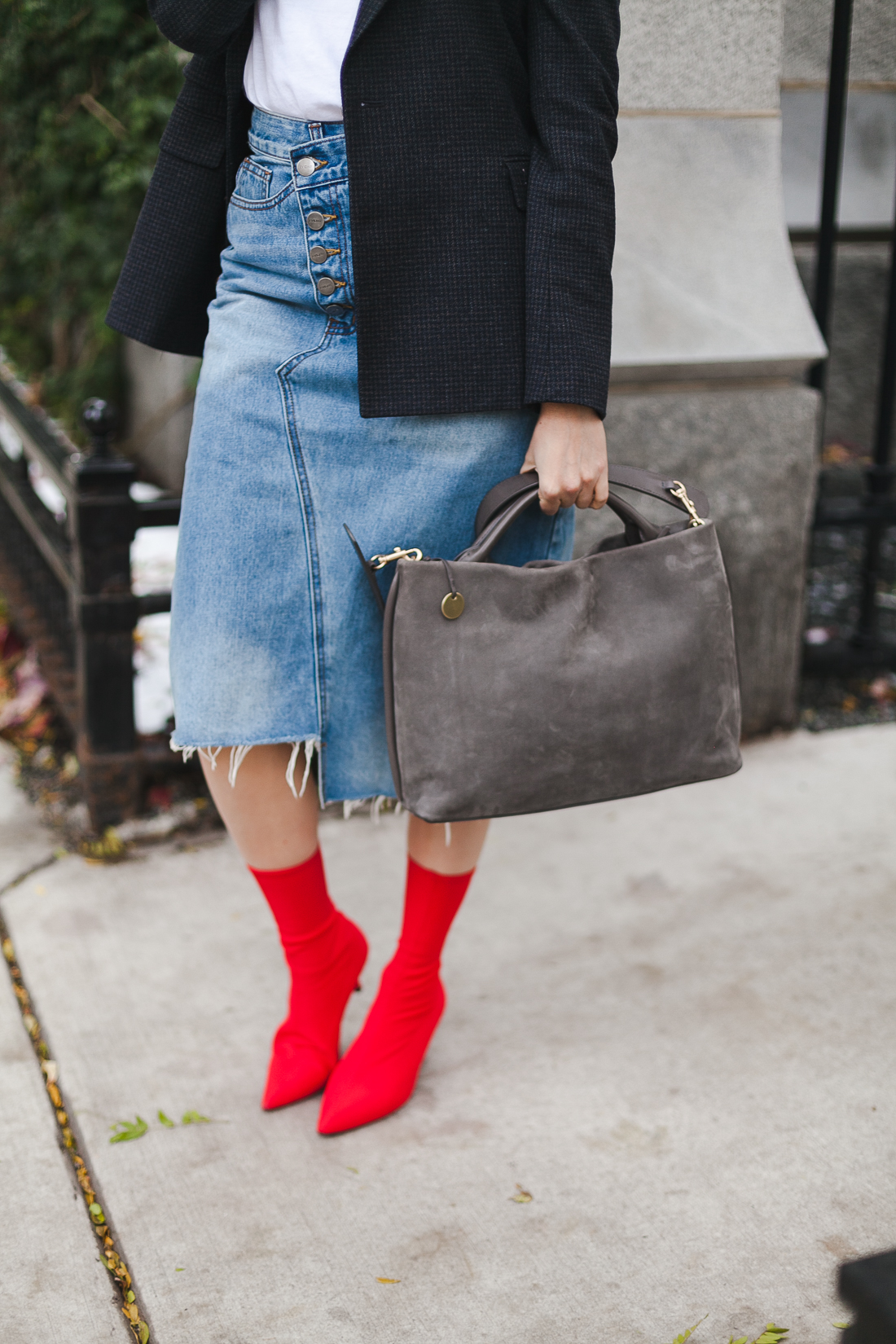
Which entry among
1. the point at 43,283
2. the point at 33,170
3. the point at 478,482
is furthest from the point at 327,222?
the point at 43,283

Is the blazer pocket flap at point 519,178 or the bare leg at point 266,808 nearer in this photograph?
the blazer pocket flap at point 519,178

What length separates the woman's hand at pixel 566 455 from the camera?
4.97ft

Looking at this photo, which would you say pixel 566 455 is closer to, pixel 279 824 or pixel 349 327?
pixel 349 327

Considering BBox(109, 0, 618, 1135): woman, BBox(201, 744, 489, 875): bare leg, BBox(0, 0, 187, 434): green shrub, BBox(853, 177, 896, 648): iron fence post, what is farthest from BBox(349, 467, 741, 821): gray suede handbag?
BBox(0, 0, 187, 434): green shrub

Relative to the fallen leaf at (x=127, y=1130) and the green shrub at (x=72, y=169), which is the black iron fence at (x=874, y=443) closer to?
the green shrub at (x=72, y=169)

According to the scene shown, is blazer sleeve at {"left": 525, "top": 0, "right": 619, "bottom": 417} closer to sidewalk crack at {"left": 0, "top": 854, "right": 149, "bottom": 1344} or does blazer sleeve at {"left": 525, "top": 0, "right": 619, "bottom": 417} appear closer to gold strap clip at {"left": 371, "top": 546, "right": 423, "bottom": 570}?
gold strap clip at {"left": 371, "top": 546, "right": 423, "bottom": 570}

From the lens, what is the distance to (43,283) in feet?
16.3

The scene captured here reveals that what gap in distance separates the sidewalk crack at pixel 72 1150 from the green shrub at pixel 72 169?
2.44 meters

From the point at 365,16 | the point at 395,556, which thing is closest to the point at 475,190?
the point at 365,16

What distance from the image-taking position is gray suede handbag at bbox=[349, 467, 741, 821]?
1.45m

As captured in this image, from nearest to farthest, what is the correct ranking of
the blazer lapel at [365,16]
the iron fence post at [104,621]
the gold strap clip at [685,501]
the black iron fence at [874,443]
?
the blazer lapel at [365,16] < the gold strap clip at [685,501] < the iron fence post at [104,621] < the black iron fence at [874,443]

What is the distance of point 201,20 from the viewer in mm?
1463

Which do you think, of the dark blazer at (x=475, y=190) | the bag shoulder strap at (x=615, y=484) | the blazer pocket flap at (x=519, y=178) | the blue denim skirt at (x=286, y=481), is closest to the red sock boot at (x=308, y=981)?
the blue denim skirt at (x=286, y=481)

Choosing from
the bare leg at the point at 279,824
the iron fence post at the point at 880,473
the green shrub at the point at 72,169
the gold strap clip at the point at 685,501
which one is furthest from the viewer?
the green shrub at the point at 72,169
